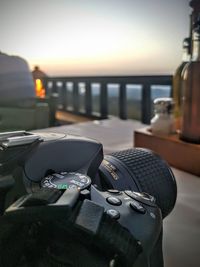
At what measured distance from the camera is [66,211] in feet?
0.72

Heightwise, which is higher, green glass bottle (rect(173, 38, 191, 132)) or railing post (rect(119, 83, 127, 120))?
green glass bottle (rect(173, 38, 191, 132))

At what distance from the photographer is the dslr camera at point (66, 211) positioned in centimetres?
23

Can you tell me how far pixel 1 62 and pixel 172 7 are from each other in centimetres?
90

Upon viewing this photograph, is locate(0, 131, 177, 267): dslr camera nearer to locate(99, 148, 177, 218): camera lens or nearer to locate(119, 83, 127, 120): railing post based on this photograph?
locate(99, 148, 177, 218): camera lens

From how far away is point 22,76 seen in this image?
115 cm

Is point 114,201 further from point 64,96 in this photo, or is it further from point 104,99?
point 64,96

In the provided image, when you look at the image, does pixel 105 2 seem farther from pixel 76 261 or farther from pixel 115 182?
pixel 76 261

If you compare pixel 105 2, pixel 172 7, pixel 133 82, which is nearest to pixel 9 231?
pixel 172 7

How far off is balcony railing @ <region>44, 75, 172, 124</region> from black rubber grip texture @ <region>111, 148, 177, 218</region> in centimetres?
87

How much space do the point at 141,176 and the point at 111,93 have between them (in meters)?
1.79

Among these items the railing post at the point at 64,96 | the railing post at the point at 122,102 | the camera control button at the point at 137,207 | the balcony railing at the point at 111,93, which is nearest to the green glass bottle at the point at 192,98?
the camera control button at the point at 137,207

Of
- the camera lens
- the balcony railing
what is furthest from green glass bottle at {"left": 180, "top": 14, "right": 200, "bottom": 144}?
the balcony railing

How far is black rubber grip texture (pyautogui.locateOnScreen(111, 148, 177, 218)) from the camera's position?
40 centimetres

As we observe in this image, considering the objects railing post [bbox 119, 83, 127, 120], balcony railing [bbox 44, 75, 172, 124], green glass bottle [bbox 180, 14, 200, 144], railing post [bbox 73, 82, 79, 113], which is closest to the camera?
green glass bottle [bbox 180, 14, 200, 144]
